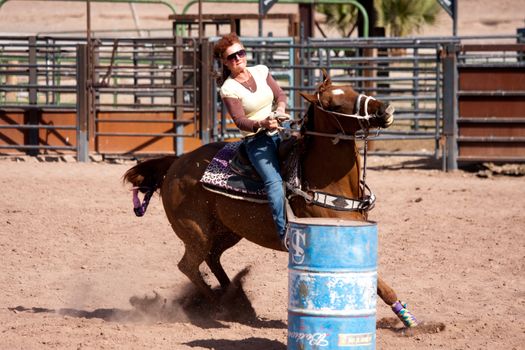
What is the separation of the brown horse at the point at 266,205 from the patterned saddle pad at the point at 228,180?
0.08m

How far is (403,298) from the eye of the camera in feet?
22.9

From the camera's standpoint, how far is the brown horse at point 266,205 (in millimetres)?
5562

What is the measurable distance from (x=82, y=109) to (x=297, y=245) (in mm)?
9504

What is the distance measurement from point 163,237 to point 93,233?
2.23 feet

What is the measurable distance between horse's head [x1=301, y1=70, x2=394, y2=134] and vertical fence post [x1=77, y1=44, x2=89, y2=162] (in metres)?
8.52

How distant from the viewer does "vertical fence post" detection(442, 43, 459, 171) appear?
13.3m

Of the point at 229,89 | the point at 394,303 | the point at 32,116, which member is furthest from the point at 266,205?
the point at 32,116

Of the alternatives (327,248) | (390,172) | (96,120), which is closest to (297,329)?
(327,248)

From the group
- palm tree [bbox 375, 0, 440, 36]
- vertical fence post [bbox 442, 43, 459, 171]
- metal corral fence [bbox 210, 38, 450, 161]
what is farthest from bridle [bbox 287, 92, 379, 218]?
palm tree [bbox 375, 0, 440, 36]

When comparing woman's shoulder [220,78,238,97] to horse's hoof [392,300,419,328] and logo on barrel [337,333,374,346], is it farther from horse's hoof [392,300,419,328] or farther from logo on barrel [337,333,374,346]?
logo on barrel [337,333,374,346]

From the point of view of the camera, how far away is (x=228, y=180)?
20.1 feet

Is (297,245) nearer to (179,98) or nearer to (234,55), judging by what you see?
(234,55)

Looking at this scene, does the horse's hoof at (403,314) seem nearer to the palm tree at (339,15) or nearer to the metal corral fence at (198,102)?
the metal corral fence at (198,102)

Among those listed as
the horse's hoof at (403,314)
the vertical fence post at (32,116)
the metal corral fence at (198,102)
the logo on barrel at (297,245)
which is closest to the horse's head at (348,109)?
the logo on barrel at (297,245)
